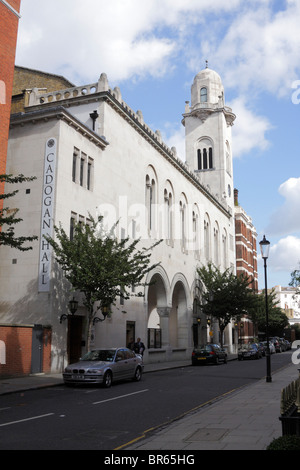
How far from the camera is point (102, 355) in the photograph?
688 inches

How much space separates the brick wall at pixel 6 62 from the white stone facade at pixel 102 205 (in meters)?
2.47

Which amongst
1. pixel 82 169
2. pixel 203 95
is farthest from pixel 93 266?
pixel 203 95

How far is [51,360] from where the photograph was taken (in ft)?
68.9

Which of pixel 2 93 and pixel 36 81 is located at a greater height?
pixel 36 81

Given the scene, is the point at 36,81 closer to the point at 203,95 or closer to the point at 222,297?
the point at 222,297

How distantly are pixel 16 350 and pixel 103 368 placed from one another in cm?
501

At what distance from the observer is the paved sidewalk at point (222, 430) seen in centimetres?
684

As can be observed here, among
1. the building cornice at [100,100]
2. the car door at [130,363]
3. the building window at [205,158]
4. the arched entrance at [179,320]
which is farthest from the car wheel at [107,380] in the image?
the building window at [205,158]

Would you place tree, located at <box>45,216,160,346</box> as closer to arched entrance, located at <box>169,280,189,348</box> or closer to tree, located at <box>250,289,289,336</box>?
arched entrance, located at <box>169,280,189,348</box>

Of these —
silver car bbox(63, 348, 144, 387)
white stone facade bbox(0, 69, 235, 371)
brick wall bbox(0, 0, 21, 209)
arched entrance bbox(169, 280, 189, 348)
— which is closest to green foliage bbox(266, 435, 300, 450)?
silver car bbox(63, 348, 144, 387)

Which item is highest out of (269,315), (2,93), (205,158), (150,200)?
(205,158)

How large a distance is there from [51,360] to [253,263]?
6128 cm
